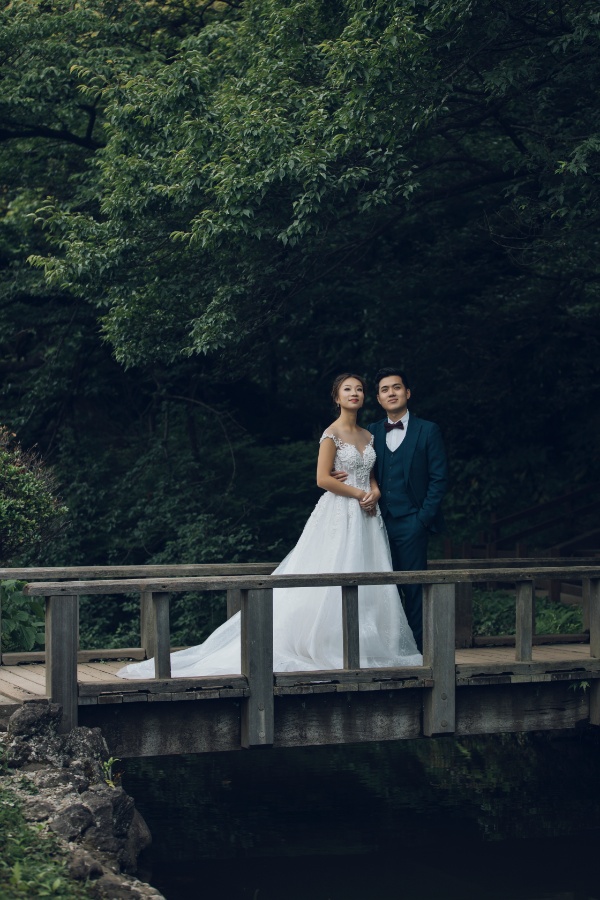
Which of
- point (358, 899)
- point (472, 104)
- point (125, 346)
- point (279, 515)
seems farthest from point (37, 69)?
point (358, 899)

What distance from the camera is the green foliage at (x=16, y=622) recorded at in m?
10.2

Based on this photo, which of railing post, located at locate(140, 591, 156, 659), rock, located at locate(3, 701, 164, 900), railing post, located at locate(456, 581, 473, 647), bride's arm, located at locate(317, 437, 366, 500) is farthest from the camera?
railing post, located at locate(456, 581, 473, 647)

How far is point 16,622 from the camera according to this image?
33.5 ft

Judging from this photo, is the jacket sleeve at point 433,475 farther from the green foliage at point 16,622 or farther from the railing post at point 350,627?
the green foliage at point 16,622

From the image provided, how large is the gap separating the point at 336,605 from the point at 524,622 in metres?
1.39

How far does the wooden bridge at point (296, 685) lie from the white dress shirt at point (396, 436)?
1.05 metres

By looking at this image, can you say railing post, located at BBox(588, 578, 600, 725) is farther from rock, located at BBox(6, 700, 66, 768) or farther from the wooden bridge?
rock, located at BBox(6, 700, 66, 768)

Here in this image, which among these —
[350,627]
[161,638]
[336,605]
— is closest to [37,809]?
[161,638]

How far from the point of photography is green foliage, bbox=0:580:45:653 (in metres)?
10.2

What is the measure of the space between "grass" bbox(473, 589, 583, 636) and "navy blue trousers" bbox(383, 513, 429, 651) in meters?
4.58

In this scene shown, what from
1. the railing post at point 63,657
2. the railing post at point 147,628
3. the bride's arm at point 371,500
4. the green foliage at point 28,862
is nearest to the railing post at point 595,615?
the bride's arm at point 371,500

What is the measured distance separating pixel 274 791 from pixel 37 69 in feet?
30.2

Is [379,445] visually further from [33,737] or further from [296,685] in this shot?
[33,737]

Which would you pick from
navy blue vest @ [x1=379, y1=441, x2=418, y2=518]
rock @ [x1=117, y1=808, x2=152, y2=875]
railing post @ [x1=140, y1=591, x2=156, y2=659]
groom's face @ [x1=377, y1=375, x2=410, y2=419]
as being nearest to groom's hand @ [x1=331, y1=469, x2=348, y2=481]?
navy blue vest @ [x1=379, y1=441, x2=418, y2=518]
